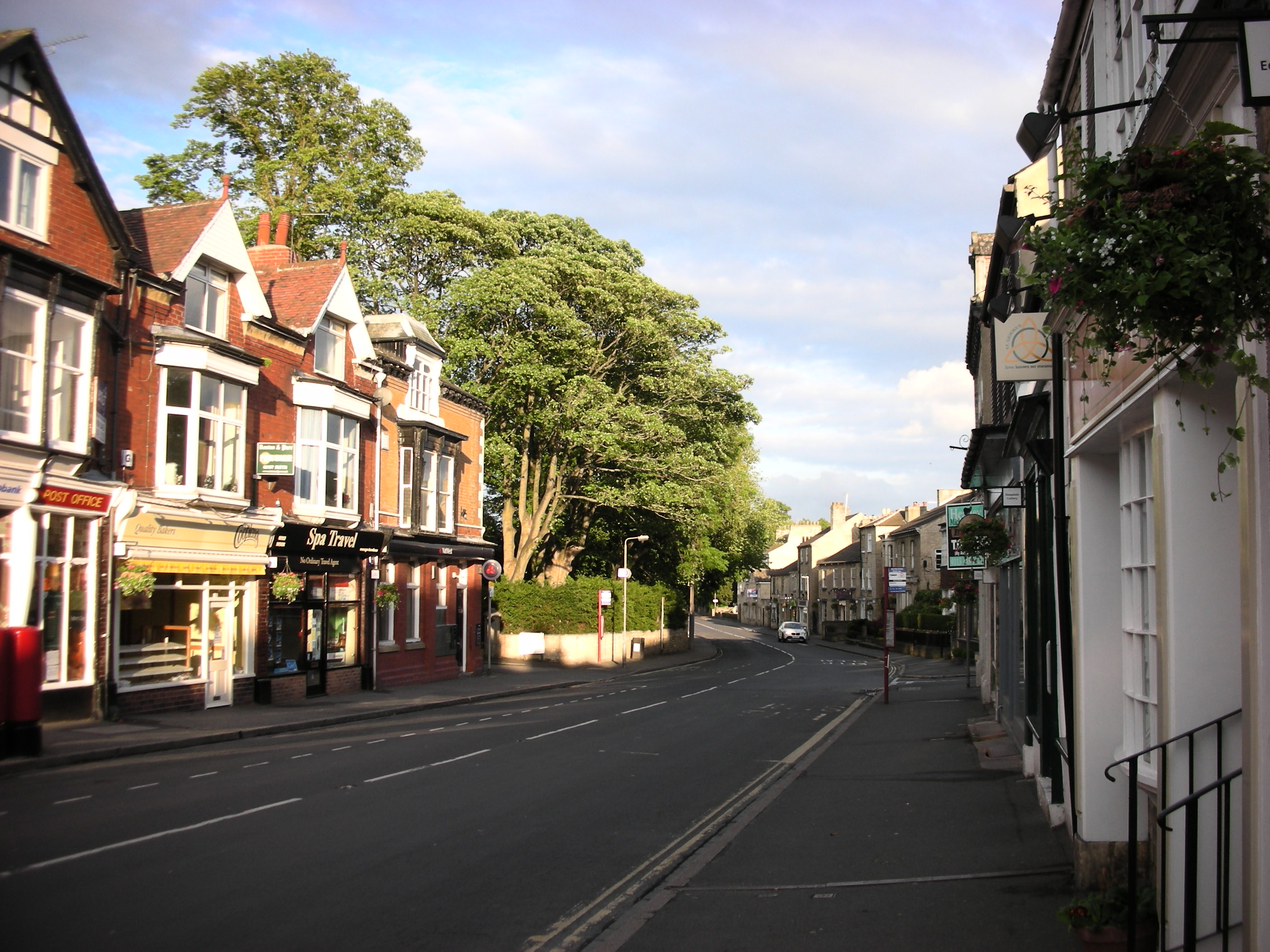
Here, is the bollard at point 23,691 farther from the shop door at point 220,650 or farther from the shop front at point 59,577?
the shop door at point 220,650

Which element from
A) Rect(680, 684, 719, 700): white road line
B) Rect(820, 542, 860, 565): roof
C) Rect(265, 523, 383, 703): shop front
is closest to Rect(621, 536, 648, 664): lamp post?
Rect(680, 684, 719, 700): white road line

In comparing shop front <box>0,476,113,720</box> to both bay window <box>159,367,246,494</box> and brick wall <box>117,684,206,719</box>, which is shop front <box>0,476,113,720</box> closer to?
brick wall <box>117,684,206,719</box>

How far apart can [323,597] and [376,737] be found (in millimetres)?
9134

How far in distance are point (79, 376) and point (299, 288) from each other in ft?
29.5

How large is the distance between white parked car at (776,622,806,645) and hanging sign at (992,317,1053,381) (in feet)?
243

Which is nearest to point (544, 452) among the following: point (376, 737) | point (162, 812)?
point (376, 737)

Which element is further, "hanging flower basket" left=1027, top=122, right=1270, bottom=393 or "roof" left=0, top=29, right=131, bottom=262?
"roof" left=0, top=29, right=131, bottom=262

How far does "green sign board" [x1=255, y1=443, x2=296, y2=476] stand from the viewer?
75.7ft

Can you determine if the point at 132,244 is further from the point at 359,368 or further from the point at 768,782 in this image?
the point at 768,782

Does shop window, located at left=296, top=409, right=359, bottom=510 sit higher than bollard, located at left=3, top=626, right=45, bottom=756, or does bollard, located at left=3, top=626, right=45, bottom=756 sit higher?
shop window, located at left=296, top=409, right=359, bottom=510

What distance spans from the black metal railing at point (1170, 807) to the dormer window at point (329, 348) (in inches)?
930

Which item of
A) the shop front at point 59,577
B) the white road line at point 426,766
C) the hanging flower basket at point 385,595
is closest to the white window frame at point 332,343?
the hanging flower basket at point 385,595

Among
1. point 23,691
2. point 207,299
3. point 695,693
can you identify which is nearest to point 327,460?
point 207,299

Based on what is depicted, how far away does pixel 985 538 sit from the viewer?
17.5 metres
